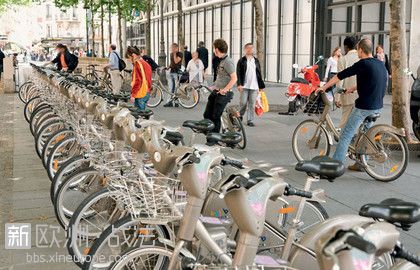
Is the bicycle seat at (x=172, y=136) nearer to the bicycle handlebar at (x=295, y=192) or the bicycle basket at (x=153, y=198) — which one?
the bicycle basket at (x=153, y=198)

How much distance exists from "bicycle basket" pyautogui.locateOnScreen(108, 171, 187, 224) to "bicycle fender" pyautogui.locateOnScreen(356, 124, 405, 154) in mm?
4506

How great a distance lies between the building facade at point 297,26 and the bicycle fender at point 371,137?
11.2 metres

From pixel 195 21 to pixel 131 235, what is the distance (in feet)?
113

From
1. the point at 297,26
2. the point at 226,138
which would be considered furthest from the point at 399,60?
the point at 297,26

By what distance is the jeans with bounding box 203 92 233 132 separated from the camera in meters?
9.39

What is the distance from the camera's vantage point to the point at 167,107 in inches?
683

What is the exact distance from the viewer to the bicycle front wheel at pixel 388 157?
751cm

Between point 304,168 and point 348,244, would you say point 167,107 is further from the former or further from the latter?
point 348,244

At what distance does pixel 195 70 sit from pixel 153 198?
1289 cm

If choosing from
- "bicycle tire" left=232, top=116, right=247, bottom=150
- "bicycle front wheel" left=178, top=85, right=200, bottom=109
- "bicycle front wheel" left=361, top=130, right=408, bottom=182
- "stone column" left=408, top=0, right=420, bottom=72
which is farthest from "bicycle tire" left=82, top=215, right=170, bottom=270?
"stone column" left=408, top=0, right=420, bottom=72

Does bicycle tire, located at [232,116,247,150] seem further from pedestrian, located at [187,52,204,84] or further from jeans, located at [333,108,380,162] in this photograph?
pedestrian, located at [187,52,204,84]

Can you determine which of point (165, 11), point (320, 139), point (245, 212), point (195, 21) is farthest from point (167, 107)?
point (165, 11)

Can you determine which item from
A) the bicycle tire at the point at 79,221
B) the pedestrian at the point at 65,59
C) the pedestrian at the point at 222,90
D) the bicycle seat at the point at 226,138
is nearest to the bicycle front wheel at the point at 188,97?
the pedestrian at the point at 65,59

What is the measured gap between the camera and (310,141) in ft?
28.1
